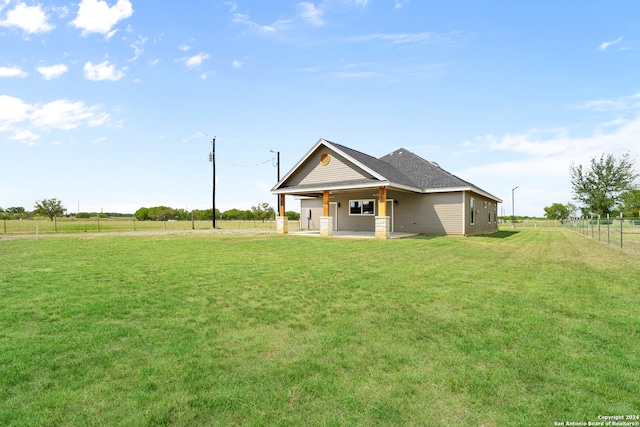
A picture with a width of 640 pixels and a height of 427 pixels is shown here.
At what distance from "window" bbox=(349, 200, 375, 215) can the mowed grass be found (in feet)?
55.3

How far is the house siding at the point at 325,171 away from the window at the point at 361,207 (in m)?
4.43

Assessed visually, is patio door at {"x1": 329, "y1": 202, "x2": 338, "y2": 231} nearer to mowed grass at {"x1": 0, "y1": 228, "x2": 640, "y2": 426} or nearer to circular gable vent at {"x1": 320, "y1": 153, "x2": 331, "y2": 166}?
circular gable vent at {"x1": 320, "y1": 153, "x2": 331, "y2": 166}

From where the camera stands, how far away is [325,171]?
21344mm

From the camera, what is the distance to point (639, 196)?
196 feet

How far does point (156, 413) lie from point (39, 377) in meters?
1.52

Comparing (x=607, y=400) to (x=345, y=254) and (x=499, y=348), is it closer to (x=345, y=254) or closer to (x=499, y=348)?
(x=499, y=348)

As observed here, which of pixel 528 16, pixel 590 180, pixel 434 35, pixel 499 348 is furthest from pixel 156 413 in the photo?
pixel 590 180

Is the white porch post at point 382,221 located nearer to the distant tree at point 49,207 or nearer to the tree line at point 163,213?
the tree line at point 163,213

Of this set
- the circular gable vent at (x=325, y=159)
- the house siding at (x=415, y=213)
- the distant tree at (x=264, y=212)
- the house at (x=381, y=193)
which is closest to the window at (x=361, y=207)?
the house at (x=381, y=193)

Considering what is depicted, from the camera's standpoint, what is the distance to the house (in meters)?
19.6

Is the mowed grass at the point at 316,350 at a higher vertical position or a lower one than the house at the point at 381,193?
lower

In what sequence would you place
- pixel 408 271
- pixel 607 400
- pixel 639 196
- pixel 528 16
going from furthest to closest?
pixel 639 196 < pixel 528 16 < pixel 408 271 < pixel 607 400

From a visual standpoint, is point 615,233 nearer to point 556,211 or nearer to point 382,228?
point 382,228

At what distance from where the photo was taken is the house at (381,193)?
64.2 feet
